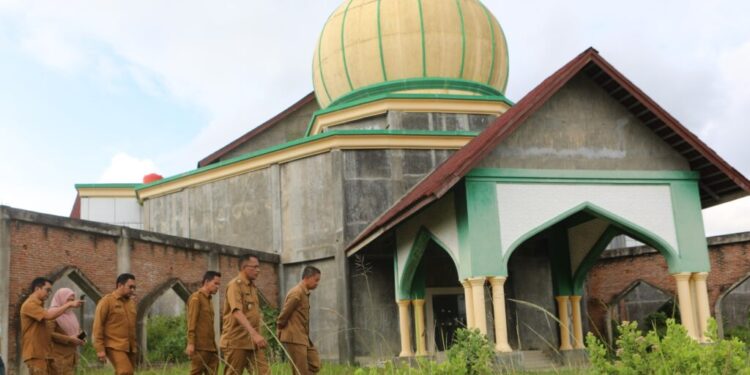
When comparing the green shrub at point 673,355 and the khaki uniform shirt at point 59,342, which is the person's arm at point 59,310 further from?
the green shrub at point 673,355

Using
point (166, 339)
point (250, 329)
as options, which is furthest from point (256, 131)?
point (250, 329)

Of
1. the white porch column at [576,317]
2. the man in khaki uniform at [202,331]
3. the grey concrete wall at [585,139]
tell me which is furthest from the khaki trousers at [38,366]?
the white porch column at [576,317]

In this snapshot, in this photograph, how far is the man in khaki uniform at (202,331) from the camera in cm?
910

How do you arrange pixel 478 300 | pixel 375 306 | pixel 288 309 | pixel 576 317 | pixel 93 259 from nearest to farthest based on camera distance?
pixel 288 309 → pixel 478 300 → pixel 93 259 → pixel 576 317 → pixel 375 306

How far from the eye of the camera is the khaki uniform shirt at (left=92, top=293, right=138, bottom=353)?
8.78 m

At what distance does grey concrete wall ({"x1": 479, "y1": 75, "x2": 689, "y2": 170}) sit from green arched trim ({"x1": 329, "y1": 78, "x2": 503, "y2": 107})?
6270mm

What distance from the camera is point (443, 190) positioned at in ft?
39.0

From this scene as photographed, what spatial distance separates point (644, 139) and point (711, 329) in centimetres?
923

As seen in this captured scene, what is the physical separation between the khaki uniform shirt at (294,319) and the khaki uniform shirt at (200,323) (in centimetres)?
91

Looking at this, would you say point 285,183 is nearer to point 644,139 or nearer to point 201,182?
point 201,182

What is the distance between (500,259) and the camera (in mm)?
12578

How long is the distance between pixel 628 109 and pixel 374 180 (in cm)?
597

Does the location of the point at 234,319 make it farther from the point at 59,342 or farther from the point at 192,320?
the point at 59,342

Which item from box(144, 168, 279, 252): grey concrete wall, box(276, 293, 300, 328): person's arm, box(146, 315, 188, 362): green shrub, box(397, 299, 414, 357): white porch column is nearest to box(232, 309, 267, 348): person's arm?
box(276, 293, 300, 328): person's arm
